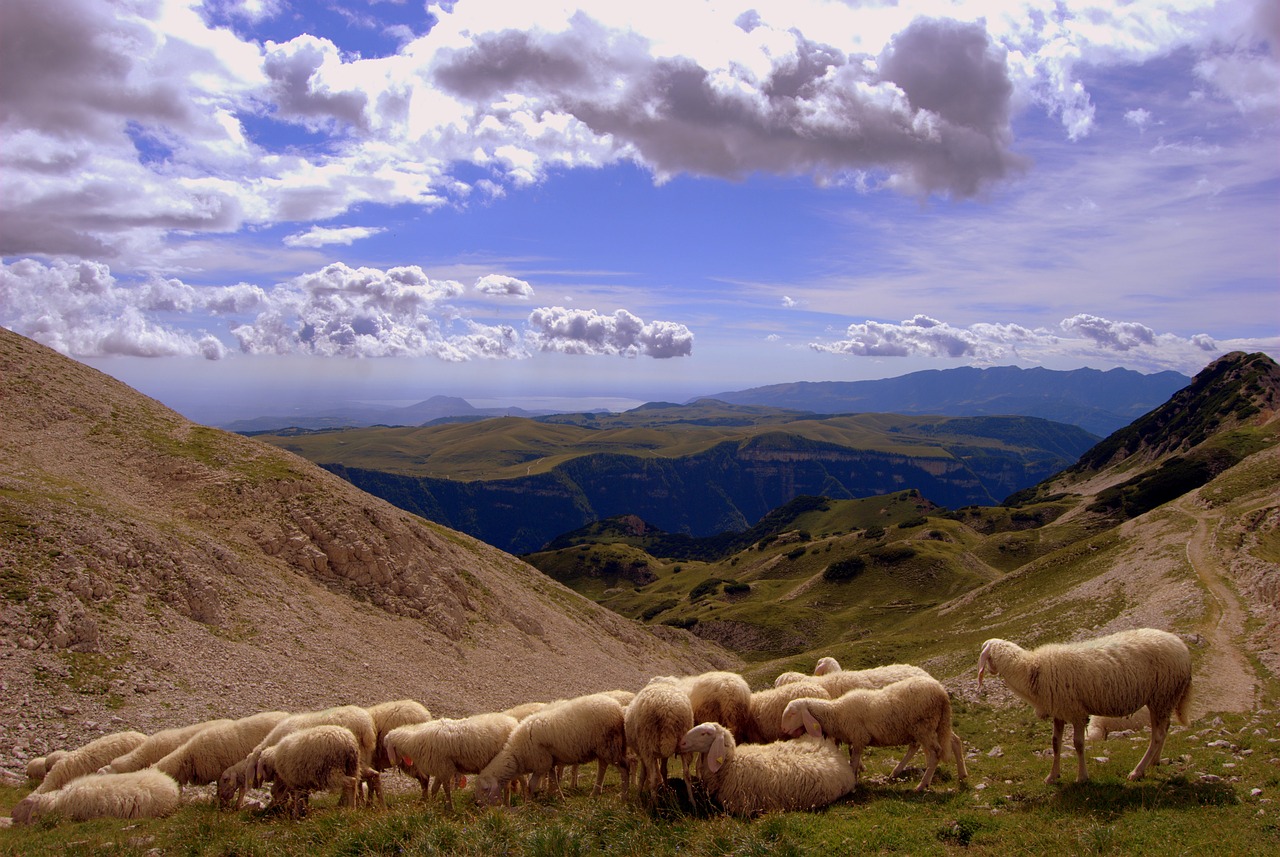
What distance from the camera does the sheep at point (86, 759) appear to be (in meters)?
19.4

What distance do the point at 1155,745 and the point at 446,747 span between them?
15688mm

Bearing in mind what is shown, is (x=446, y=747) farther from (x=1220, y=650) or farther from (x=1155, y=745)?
(x=1220, y=650)

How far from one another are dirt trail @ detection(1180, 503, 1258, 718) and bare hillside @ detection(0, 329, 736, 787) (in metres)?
34.7

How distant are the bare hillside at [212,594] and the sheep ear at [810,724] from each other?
25788 millimetres

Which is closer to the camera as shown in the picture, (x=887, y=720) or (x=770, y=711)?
(x=887, y=720)

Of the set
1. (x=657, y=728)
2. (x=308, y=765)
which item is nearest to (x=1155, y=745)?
(x=657, y=728)

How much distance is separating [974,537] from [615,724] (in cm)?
12296

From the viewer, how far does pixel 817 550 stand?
148 meters

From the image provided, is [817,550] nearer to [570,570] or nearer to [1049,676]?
[570,570]

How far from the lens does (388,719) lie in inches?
757

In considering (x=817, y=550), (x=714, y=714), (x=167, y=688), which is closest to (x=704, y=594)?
(x=817, y=550)

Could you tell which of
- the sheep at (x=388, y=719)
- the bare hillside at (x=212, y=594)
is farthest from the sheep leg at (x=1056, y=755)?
the bare hillside at (x=212, y=594)

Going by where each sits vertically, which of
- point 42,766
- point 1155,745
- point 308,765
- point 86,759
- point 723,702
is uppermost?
point 1155,745

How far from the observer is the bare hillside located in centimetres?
2880
